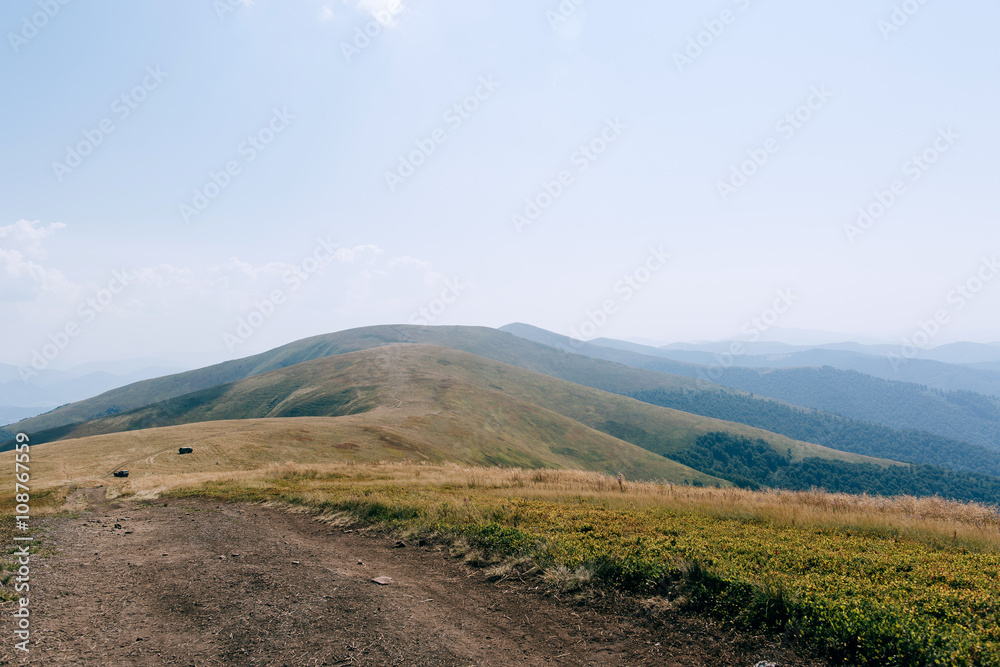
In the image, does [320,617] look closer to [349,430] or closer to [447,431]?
[349,430]

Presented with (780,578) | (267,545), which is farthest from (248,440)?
(780,578)

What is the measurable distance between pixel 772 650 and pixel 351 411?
4291 inches

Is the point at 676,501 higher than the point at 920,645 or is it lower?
lower

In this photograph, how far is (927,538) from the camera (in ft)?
42.7

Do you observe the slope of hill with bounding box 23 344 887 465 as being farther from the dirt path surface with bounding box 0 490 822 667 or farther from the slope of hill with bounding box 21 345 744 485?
the dirt path surface with bounding box 0 490 822 667


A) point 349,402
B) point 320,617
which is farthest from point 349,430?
point 320,617

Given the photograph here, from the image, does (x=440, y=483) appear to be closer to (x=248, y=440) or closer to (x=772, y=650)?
(x=772, y=650)

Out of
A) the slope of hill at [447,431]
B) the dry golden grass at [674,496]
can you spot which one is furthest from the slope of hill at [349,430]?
the dry golden grass at [674,496]

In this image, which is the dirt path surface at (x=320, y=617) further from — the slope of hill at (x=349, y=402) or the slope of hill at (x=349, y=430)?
the slope of hill at (x=349, y=402)

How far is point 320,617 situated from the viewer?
30.7 ft

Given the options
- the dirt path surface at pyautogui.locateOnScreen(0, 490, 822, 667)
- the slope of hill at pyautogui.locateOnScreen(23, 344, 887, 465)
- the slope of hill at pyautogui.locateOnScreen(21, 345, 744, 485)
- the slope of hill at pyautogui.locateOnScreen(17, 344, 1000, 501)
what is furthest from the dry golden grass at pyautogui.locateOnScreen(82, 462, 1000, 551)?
the slope of hill at pyautogui.locateOnScreen(23, 344, 887, 465)

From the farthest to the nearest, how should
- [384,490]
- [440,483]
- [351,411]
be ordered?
[351,411], [440,483], [384,490]

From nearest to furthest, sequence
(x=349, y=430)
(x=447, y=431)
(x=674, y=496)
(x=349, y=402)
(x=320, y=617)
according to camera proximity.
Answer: (x=320, y=617) → (x=674, y=496) → (x=349, y=430) → (x=447, y=431) → (x=349, y=402)

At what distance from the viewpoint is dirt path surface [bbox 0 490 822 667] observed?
7.91 meters
